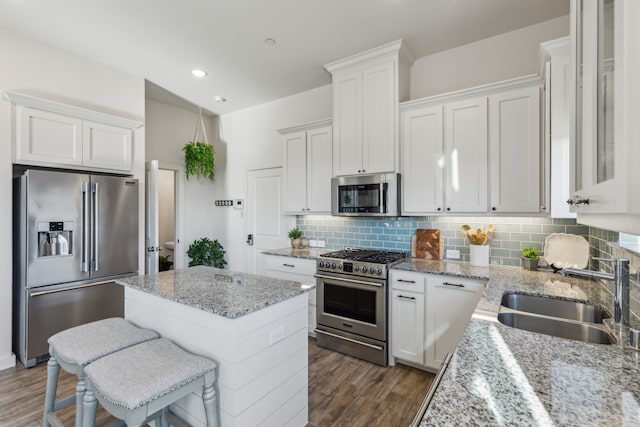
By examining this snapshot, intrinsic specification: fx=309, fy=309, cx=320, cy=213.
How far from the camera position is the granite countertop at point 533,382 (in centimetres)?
76

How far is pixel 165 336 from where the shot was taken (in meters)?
1.88

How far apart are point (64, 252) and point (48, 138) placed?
1.15 meters

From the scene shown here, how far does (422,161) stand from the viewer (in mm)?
2986

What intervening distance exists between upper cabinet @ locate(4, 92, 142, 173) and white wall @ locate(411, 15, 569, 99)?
11.2ft

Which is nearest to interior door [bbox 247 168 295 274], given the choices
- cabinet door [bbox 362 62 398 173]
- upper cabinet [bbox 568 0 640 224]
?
cabinet door [bbox 362 62 398 173]

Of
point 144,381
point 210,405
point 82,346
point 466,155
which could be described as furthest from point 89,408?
point 466,155

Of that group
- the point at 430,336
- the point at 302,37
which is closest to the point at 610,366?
the point at 430,336

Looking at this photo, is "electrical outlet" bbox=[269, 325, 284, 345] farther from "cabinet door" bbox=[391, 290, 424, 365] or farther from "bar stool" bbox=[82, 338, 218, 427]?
"cabinet door" bbox=[391, 290, 424, 365]

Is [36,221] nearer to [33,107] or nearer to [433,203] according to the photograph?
[33,107]

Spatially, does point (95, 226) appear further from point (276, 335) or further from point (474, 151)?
point (474, 151)

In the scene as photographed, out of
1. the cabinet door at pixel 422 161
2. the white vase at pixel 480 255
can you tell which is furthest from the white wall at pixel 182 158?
the white vase at pixel 480 255

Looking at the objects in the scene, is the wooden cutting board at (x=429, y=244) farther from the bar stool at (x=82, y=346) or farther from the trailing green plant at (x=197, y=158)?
the trailing green plant at (x=197, y=158)

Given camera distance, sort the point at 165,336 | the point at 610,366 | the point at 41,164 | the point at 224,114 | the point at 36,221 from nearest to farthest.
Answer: the point at 610,366
the point at 165,336
the point at 36,221
the point at 41,164
the point at 224,114

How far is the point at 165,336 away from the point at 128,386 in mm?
610
